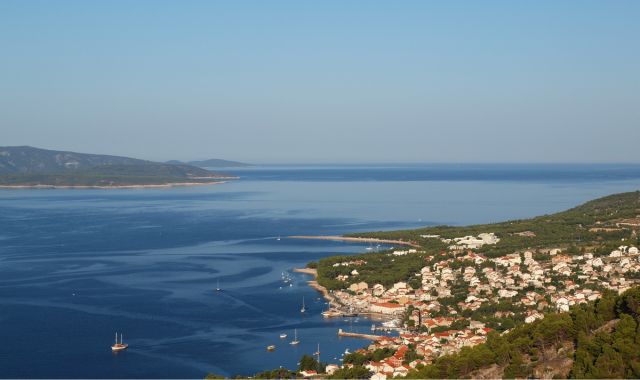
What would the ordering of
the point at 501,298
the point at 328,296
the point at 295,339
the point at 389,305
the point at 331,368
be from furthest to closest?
1. the point at 328,296
2. the point at 389,305
3. the point at 501,298
4. the point at 295,339
5. the point at 331,368

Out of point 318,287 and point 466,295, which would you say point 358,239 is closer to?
point 318,287

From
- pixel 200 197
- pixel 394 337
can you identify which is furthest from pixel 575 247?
pixel 200 197

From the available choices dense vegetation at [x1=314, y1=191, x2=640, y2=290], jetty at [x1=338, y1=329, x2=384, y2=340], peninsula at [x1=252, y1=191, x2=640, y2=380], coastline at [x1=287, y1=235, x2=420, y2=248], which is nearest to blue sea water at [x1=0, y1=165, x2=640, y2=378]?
jetty at [x1=338, y1=329, x2=384, y2=340]

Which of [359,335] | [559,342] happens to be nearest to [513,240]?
Answer: [359,335]

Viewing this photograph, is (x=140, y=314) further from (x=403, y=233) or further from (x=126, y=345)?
(x=403, y=233)

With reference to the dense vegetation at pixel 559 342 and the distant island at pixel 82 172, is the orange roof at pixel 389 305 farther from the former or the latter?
the distant island at pixel 82 172

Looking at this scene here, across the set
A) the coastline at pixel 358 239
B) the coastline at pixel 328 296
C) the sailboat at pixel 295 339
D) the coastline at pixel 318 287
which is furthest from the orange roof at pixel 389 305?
the coastline at pixel 358 239
